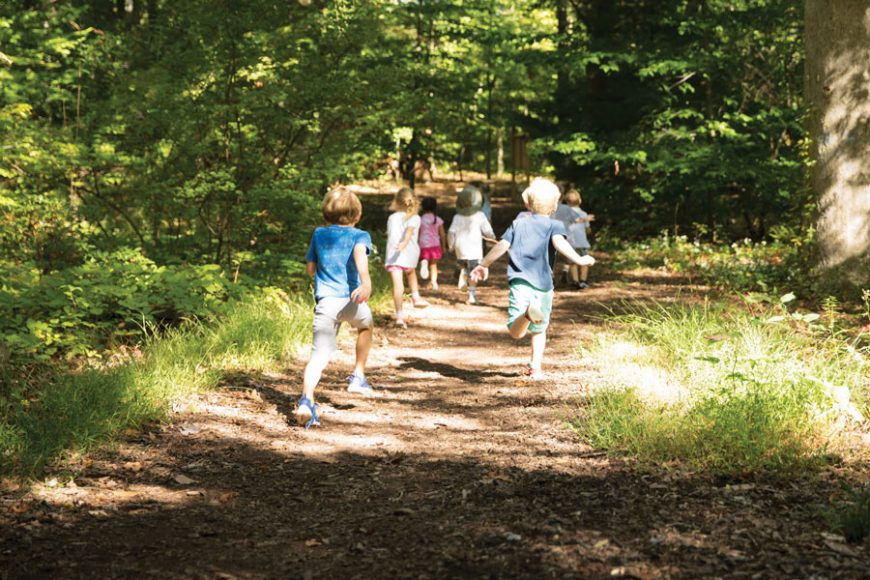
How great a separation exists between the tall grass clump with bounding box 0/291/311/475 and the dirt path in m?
0.22

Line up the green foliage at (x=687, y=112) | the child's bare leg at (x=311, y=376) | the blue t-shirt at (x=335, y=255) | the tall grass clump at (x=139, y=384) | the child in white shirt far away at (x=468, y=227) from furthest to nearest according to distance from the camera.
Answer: the green foliage at (x=687, y=112), the child in white shirt far away at (x=468, y=227), the blue t-shirt at (x=335, y=255), the child's bare leg at (x=311, y=376), the tall grass clump at (x=139, y=384)

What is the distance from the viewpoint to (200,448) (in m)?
5.70

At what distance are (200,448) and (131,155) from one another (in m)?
6.66

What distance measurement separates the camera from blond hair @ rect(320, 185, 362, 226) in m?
6.53

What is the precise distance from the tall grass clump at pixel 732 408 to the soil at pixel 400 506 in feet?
0.58

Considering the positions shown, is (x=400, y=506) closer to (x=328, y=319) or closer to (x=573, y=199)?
(x=328, y=319)

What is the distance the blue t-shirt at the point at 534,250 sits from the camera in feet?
24.5

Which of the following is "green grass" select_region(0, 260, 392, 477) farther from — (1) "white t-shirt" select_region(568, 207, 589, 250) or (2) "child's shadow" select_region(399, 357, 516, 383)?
(1) "white t-shirt" select_region(568, 207, 589, 250)

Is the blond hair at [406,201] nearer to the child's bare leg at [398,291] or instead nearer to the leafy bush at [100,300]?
the child's bare leg at [398,291]

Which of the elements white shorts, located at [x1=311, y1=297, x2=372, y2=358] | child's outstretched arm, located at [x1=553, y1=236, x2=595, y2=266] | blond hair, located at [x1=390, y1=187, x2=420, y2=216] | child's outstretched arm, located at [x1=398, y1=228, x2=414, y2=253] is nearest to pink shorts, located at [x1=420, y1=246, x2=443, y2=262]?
blond hair, located at [x1=390, y1=187, x2=420, y2=216]

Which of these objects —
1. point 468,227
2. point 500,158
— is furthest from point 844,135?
point 500,158

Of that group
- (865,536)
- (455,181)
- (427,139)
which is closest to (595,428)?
(865,536)

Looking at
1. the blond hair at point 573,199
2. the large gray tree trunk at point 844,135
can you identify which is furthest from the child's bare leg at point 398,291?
the large gray tree trunk at point 844,135

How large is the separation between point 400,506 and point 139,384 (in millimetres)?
2716
